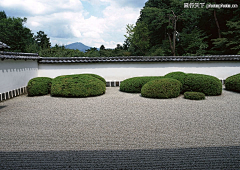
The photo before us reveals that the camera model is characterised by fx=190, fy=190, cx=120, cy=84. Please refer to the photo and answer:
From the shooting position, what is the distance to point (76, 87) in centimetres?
904

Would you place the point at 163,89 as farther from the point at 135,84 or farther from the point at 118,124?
the point at 118,124

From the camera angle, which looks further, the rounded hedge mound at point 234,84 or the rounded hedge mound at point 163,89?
the rounded hedge mound at point 234,84

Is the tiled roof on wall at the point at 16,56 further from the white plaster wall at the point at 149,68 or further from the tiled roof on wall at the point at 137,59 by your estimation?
the white plaster wall at the point at 149,68

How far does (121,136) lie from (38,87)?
260 inches

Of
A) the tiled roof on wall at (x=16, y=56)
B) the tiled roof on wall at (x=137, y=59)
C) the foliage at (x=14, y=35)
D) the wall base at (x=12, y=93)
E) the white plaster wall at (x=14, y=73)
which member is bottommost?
the wall base at (x=12, y=93)

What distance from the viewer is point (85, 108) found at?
7.10 m

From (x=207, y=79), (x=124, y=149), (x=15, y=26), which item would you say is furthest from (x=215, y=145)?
(x=15, y=26)

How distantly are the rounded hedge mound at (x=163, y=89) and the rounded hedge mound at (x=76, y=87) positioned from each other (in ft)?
8.12

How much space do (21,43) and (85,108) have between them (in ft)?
75.6

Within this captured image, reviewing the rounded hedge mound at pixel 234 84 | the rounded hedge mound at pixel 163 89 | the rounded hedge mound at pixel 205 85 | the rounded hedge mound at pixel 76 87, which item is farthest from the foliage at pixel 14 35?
the rounded hedge mound at pixel 234 84

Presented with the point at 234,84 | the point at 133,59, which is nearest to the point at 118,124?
the point at 133,59

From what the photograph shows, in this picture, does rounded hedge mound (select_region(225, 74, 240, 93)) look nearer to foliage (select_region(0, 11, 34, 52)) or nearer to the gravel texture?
the gravel texture

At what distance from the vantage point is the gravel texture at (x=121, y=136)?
3.18 meters

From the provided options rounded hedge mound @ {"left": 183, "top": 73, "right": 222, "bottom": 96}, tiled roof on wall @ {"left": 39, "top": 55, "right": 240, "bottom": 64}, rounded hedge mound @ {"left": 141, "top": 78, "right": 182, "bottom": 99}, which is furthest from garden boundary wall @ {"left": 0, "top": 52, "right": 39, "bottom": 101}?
rounded hedge mound @ {"left": 183, "top": 73, "right": 222, "bottom": 96}
